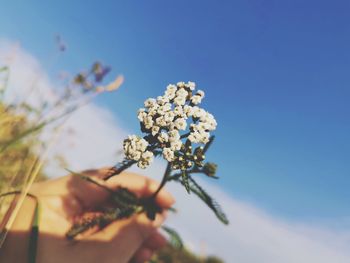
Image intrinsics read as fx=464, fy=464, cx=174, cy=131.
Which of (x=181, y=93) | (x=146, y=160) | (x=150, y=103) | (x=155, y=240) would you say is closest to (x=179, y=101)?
(x=181, y=93)

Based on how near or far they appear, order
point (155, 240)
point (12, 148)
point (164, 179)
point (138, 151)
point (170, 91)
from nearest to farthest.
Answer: point (138, 151), point (170, 91), point (12, 148), point (164, 179), point (155, 240)

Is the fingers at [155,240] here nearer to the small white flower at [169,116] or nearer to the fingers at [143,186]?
the fingers at [143,186]

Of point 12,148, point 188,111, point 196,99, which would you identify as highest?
point 196,99

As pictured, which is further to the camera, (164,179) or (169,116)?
(164,179)

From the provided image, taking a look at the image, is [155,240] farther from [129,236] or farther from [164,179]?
[164,179]

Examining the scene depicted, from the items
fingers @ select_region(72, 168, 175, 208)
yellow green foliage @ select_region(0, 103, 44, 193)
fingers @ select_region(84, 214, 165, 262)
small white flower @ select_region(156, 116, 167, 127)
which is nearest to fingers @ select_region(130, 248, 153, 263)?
fingers @ select_region(84, 214, 165, 262)

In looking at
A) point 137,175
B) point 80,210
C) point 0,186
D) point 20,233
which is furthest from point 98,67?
A: point 0,186
